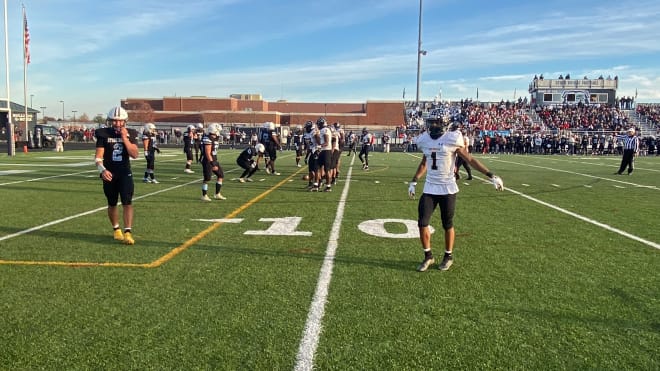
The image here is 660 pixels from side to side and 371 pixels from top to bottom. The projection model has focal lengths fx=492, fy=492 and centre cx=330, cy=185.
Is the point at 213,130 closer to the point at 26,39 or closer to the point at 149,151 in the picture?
the point at 149,151

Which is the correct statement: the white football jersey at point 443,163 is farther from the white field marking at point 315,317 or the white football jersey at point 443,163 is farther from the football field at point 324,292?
the white field marking at point 315,317

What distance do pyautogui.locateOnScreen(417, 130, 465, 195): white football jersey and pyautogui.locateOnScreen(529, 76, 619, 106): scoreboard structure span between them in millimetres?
71033

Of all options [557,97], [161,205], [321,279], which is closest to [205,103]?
[557,97]

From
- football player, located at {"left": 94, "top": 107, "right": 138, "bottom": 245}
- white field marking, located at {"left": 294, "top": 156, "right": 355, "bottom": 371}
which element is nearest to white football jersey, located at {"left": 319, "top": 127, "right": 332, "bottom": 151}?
white field marking, located at {"left": 294, "top": 156, "right": 355, "bottom": 371}

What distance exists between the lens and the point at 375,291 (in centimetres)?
479

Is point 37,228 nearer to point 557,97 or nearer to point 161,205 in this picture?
point 161,205

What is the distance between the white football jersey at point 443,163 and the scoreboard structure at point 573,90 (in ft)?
233

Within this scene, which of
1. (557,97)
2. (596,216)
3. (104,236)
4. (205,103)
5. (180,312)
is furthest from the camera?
(205,103)

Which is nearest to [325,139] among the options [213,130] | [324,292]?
[213,130]

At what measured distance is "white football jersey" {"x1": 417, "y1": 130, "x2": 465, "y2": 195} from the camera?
18.6ft

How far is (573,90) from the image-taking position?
234 ft

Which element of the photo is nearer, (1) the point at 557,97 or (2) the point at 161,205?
(2) the point at 161,205

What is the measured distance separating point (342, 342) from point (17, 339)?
2.41 meters

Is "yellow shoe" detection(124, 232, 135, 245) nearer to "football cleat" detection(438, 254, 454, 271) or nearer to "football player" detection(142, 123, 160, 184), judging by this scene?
"football cleat" detection(438, 254, 454, 271)
